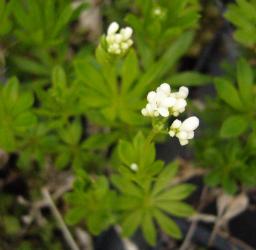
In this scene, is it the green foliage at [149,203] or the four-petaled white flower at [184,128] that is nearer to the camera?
the four-petaled white flower at [184,128]

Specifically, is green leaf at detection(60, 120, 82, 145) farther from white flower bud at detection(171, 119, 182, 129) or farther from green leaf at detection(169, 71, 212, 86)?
white flower bud at detection(171, 119, 182, 129)

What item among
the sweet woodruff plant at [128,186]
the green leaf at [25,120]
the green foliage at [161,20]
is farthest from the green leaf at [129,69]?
the green leaf at [25,120]

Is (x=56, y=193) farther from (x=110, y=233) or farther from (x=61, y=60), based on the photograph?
(x=61, y=60)

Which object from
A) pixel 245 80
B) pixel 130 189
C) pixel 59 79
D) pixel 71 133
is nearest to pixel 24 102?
pixel 59 79

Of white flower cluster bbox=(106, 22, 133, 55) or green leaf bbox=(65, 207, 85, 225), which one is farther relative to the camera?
green leaf bbox=(65, 207, 85, 225)

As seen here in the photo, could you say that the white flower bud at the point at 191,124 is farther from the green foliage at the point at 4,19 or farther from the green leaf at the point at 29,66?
the green leaf at the point at 29,66

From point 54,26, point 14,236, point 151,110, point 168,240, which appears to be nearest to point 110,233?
point 168,240

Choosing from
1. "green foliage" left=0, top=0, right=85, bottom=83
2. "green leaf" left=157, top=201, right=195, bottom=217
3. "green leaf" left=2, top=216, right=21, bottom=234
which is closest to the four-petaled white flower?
"green leaf" left=157, top=201, right=195, bottom=217
